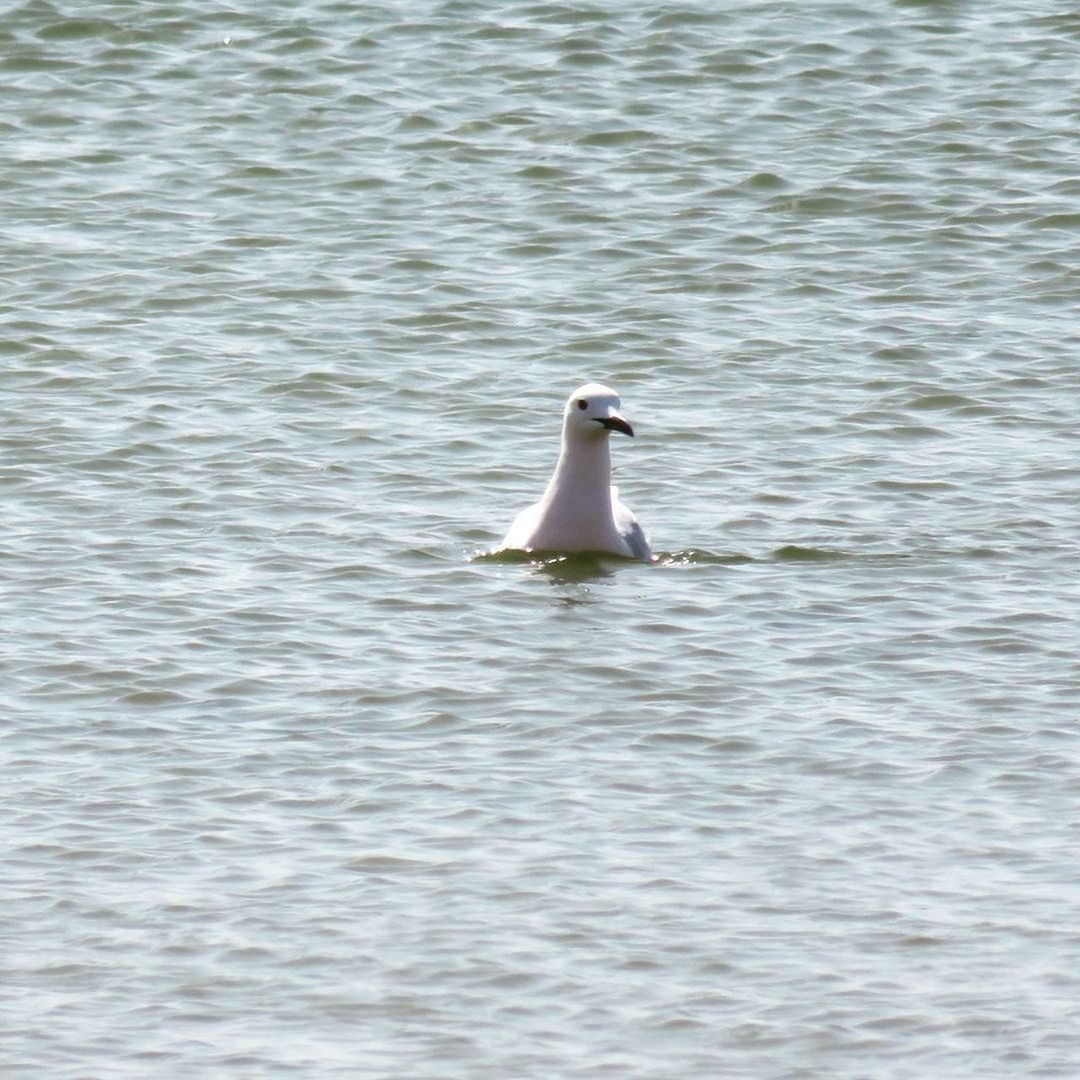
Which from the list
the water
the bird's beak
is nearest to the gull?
the bird's beak

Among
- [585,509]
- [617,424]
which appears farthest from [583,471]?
[617,424]

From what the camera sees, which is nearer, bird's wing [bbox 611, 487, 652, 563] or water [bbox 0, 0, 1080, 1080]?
water [bbox 0, 0, 1080, 1080]

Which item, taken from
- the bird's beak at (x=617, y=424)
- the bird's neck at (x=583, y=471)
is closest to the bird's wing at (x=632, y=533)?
the bird's neck at (x=583, y=471)

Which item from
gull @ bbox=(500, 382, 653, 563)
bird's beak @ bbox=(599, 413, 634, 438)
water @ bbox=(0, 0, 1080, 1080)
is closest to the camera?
water @ bbox=(0, 0, 1080, 1080)

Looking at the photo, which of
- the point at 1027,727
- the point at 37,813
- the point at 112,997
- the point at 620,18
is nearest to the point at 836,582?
the point at 1027,727

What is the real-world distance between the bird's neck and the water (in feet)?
1.44

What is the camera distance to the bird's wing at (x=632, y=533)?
48.3ft

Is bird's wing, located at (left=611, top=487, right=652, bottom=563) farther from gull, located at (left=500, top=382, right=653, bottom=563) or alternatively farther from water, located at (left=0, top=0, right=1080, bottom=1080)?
water, located at (left=0, top=0, right=1080, bottom=1080)

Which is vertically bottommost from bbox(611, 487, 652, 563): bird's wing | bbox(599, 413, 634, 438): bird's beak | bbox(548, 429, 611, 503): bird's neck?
bbox(611, 487, 652, 563): bird's wing

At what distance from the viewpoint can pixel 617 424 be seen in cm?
1471

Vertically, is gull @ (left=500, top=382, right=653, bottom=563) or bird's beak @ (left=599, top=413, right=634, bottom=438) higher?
bird's beak @ (left=599, top=413, right=634, bottom=438)

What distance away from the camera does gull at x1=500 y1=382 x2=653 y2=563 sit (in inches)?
582

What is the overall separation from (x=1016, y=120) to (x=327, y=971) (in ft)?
51.6

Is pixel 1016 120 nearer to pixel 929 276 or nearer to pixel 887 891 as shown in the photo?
pixel 929 276
